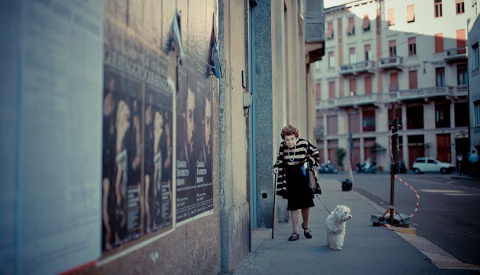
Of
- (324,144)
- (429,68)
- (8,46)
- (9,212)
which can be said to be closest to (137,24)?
(8,46)

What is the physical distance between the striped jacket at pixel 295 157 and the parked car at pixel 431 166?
130ft

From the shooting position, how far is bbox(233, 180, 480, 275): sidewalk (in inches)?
205

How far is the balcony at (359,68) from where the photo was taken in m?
51.3

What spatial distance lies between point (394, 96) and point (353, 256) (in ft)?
155

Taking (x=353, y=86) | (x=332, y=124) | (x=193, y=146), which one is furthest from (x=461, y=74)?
(x=193, y=146)

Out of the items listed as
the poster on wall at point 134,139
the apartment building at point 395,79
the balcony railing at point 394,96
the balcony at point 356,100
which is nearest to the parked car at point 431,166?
the apartment building at point 395,79

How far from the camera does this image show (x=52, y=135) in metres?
2.01

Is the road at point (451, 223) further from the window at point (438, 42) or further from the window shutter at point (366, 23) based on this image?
the window shutter at point (366, 23)

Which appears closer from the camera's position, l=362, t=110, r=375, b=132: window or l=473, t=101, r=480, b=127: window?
l=473, t=101, r=480, b=127: window

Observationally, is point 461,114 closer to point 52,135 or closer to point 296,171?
point 296,171

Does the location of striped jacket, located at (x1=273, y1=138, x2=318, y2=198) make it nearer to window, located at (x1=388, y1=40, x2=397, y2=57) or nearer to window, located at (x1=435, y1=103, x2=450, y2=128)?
window, located at (x1=435, y1=103, x2=450, y2=128)

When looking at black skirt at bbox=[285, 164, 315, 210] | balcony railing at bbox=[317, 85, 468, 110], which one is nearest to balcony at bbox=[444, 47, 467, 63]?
balcony railing at bbox=[317, 85, 468, 110]

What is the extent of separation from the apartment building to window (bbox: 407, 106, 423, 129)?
10 cm

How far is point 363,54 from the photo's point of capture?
5338cm
